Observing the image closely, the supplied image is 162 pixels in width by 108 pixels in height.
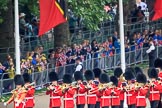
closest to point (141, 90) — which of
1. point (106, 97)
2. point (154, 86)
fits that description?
point (154, 86)

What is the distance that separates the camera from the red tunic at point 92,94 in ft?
86.0

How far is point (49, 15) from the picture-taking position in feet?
85.5

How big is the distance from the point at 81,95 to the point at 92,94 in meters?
0.36

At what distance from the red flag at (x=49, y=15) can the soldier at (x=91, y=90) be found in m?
1.96

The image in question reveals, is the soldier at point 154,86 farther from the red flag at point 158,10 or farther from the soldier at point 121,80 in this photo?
the red flag at point 158,10

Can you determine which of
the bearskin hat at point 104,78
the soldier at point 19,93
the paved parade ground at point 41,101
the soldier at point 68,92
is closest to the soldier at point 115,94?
the bearskin hat at point 104,78

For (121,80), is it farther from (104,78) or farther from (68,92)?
Result: (68,92)

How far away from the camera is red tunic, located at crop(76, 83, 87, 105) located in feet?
86.2

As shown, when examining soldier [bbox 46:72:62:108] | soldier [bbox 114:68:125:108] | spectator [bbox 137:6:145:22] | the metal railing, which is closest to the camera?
soldier [bbox 46:72:62:108]

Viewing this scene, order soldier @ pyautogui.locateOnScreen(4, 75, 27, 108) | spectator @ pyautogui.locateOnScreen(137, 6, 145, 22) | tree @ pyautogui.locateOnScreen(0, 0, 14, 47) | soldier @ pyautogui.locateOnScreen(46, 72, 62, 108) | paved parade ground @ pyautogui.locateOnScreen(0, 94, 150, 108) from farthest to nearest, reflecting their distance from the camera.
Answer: spectator @ pyautogui.locateOnScreen(137, 6, 145, 22) < tree @ pyautogui.locateOnScreen(0, 0, 14, 47) < paved parade ground @ pyautogui.locateOnScreen(0, 94, 150, 108) < soldier @ pyautogui.locateOnScreen(46, 72, 62, 108) < soldier @ pyautogui.locateOnScreen(4, 75, 27, 108)

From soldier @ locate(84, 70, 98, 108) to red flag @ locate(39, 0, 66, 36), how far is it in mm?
1959

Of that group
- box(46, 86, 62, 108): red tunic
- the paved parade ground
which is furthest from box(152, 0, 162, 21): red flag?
box(46, 86, 62, 108): red tunic

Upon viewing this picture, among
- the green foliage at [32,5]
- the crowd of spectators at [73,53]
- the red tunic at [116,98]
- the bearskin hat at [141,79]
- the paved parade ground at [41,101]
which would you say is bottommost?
the paved parade ground at [41,101]

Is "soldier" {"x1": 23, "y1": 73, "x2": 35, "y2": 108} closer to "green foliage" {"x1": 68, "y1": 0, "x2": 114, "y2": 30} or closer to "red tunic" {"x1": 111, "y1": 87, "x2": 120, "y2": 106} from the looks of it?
"red tunic" {"x1": 111, "y1": 87, "x2": 120, "y2": 106}
